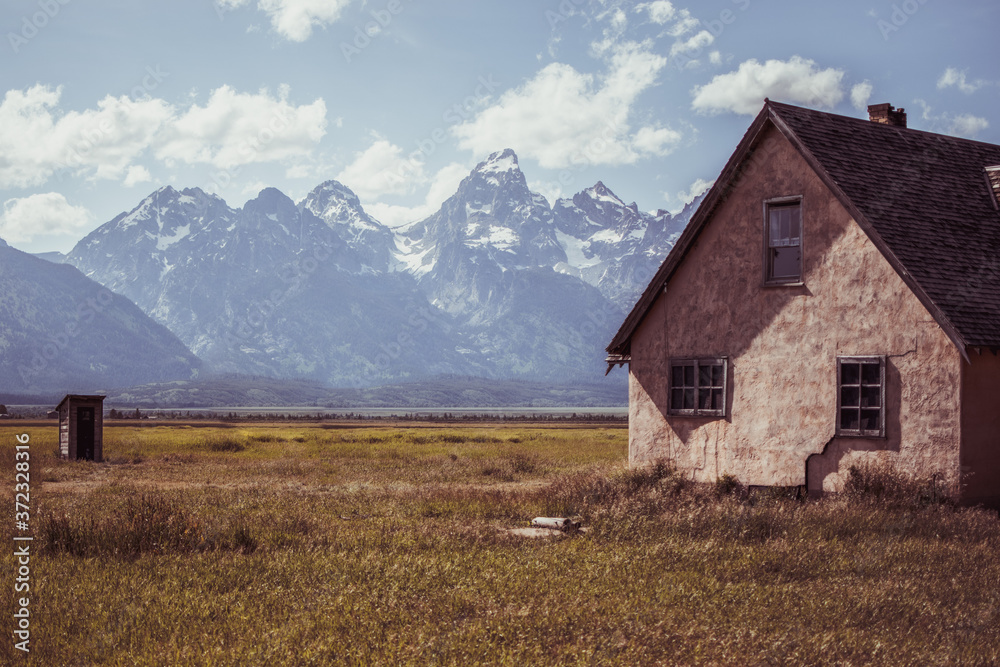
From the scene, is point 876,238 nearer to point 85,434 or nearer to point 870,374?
point 870,374

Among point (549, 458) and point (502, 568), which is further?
point (549, 458)

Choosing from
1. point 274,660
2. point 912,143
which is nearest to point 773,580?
point 274,660

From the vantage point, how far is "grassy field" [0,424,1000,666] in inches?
327

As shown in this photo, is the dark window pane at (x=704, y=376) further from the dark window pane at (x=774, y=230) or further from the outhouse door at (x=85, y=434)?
the outhouse door at (x=85, y=434)

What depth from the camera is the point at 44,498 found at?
20.8m

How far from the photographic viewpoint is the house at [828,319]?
17.1 meters

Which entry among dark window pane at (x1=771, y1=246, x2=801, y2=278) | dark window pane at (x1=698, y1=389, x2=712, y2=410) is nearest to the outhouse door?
dark window pane at (x1=698, y1=389, x2=712, y2=410)

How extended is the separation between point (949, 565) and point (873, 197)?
9.11m

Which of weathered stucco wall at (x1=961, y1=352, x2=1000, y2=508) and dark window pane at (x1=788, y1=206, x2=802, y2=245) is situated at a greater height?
dark window pane at (x1=788, y1=206, x2=802, y2=245)

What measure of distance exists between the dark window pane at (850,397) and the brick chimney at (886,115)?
8.23 meters

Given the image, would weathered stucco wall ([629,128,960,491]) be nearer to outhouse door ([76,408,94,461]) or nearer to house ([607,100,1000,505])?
house ([607,100,1000,505])

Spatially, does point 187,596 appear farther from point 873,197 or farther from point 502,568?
point 873,197

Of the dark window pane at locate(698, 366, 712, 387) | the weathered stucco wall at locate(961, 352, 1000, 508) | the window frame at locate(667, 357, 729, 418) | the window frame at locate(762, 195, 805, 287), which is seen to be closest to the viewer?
the weathered stucco wall at locate(961, 352, 1000, 508)

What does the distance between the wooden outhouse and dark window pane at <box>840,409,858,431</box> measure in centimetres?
2910
